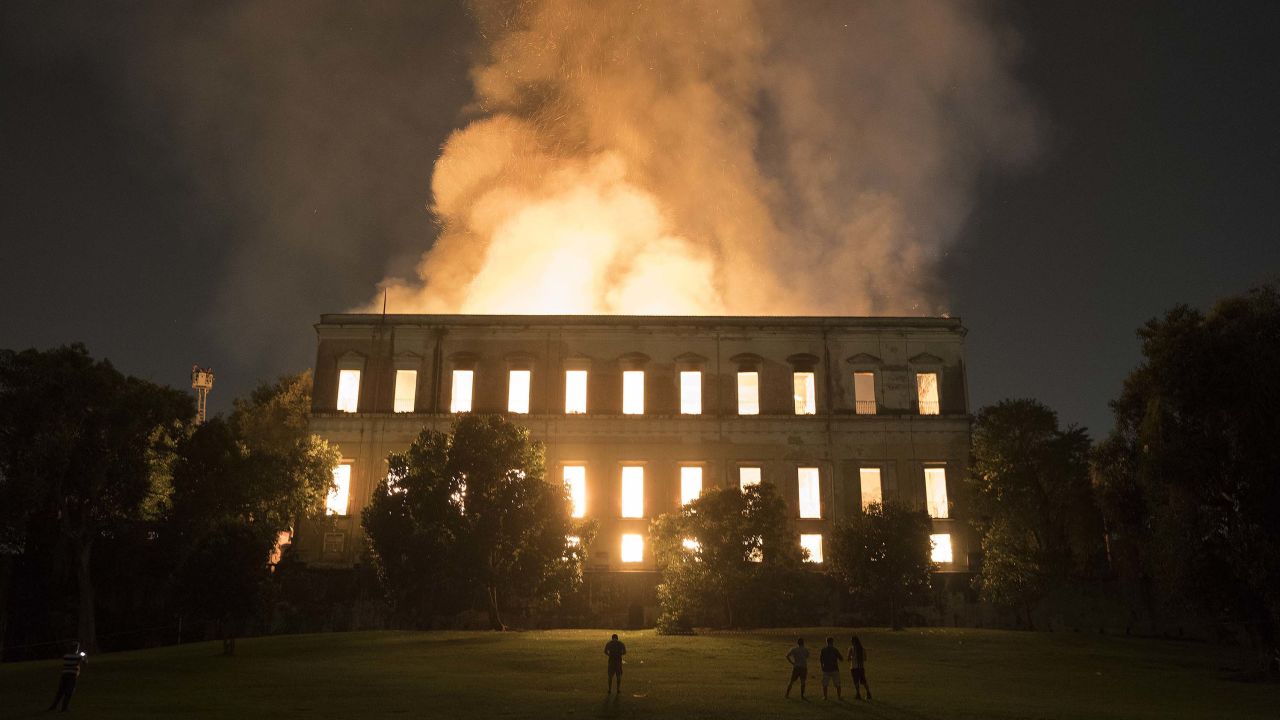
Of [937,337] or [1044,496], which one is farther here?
[937,337]

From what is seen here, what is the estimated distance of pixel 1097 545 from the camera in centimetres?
4672

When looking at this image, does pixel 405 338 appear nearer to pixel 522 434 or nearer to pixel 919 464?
pixel 522 434

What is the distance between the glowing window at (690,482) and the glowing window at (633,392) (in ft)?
13.5

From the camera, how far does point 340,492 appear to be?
2013 inches

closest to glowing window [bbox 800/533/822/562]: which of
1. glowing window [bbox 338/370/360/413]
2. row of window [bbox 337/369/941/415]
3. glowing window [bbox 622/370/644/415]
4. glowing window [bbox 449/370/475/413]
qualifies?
row of window [bbox 337/369/941/415]

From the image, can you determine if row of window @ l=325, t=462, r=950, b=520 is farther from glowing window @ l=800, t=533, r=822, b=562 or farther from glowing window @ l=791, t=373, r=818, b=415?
glowing window @ l=791, t=373, r=818, b=415

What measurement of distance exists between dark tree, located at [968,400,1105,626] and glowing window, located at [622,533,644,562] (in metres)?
17.1

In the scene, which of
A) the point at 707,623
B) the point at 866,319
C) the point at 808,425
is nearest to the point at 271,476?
Answer: the point at 707,623

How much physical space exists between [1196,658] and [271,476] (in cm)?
3785

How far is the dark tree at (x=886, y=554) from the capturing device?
41.2 meters

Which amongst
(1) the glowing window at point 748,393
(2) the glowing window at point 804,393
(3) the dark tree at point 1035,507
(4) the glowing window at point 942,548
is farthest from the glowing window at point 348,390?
(3) the dark tree at point 1035,507

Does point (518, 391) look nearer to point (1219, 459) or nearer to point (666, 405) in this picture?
point (666, 405)

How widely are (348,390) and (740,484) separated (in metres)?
22.3

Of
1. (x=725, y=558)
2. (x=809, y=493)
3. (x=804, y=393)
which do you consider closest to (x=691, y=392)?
(x=804, y=393)
